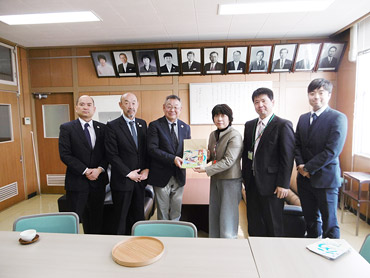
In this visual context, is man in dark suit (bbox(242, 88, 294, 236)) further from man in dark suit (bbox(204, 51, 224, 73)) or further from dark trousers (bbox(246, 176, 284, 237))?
man in dark suit (bbox(204, 51, 224, 73))

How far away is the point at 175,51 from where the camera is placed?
15.5 ft

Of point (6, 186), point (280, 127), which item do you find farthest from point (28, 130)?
point (280, 127)

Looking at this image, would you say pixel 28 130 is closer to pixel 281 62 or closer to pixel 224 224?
pixel 224 224

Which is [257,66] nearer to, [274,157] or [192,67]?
[192,67]

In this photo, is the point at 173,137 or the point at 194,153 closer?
the point at 194,153

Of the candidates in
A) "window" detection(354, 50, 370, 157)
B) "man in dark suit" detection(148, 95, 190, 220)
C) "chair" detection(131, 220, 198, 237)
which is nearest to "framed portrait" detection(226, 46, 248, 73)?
"window" detection(354, 50, 370, 157)

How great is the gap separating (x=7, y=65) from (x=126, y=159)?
157 inches

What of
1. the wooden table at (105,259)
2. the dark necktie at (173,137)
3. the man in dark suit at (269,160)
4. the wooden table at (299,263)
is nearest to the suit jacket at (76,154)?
the dark necktie at (173,137)

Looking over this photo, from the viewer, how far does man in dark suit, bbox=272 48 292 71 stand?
15.1 ft

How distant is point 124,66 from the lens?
16.1ft

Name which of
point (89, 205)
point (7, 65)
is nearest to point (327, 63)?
point (89, 205)

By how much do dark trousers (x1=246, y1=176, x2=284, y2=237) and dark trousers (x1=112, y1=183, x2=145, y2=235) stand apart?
118 cm

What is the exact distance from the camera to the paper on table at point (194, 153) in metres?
2.35

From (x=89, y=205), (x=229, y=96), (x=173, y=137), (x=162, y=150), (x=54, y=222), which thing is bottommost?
(x=89, y=205)
